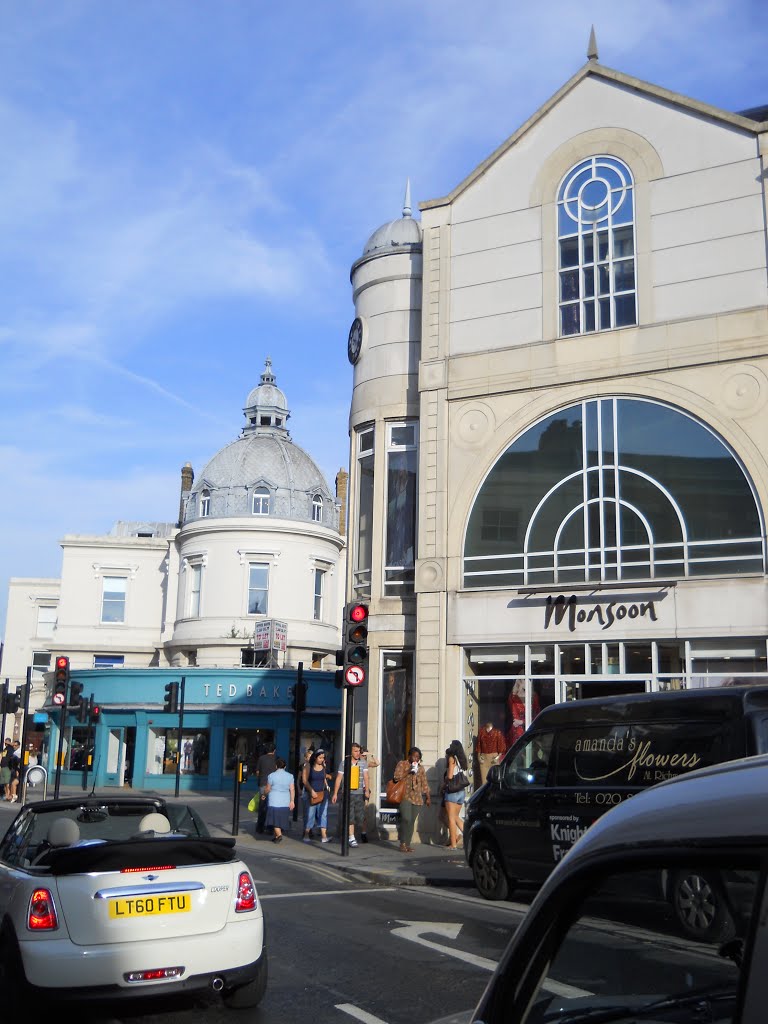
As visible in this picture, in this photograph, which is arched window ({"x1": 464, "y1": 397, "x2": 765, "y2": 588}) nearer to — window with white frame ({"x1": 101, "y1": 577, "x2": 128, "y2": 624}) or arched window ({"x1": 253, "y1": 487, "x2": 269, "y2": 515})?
arched window ({"x1": 253, "y1": 487, "x2": 269, "y2": 515})

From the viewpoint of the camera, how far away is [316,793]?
19.4 meters

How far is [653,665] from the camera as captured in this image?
706 inches

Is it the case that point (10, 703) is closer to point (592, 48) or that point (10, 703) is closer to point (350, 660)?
point (350, 660)

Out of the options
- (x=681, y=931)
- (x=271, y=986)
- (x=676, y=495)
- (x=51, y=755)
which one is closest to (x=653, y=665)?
(x=676, y=495)

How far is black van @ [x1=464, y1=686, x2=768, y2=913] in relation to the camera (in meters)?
10.3

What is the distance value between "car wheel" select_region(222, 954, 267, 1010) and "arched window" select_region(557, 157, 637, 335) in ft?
50.1

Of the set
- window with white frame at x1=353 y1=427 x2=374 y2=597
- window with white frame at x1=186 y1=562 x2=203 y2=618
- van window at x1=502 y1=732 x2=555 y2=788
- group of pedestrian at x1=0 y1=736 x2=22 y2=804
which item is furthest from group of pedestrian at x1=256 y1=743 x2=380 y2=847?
window with white frame at x1=186 y1=562 x2=203 y2=618

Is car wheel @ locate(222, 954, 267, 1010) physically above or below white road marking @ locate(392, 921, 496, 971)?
above

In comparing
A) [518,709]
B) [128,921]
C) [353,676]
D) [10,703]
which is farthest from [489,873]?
[10,703]

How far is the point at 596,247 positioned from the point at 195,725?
26342 mm

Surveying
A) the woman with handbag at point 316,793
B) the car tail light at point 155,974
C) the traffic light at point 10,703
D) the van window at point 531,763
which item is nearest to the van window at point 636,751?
the van window at point 531,763

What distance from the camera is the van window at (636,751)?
34.1 ft

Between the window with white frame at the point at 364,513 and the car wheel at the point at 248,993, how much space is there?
15.3 m

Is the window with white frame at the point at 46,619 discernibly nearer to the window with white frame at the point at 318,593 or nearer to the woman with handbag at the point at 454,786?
the window with white frame at the point at 318,593
